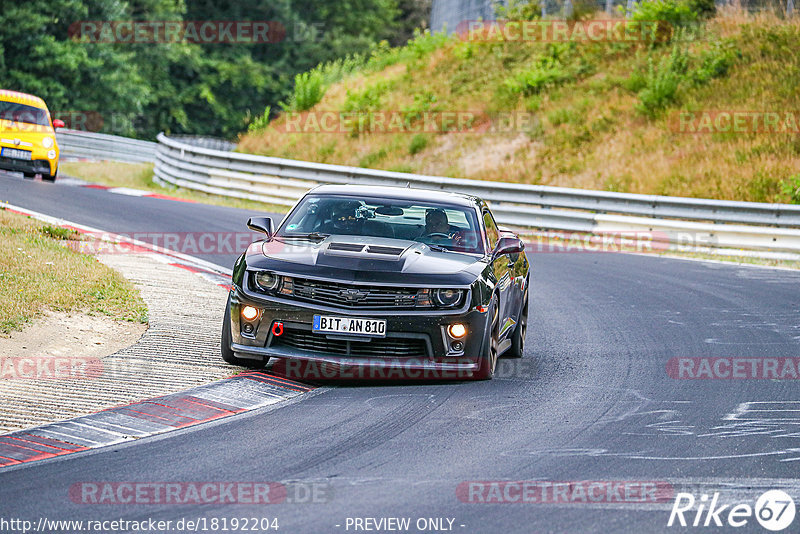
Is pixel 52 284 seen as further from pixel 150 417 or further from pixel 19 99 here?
pixel 19 99

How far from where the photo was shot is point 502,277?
30.7ft

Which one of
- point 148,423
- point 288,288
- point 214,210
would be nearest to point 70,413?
point 148,423

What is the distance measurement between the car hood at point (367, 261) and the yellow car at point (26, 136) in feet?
51.4

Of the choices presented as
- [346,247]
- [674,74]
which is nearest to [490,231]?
[346,247]

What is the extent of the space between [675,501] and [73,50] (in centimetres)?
4224

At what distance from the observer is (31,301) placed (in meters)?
9.97

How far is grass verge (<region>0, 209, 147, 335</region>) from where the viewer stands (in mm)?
9867

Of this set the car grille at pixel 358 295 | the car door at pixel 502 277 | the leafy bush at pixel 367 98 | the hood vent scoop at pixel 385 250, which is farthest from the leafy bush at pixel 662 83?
the car grille at pixel 358 295

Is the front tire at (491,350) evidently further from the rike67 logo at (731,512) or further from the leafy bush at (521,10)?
the leafy bush at (521,10)

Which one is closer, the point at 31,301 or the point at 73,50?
the point at 31,301

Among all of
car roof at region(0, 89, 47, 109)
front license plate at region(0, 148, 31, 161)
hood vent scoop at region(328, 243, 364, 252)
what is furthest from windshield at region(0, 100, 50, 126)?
hood vent scoop at region(328, 243, 364, 252)

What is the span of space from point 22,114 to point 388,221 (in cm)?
1631

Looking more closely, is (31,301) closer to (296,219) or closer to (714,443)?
(296,219)

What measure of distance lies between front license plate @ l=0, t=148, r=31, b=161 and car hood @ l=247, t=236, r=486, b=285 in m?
15.8
